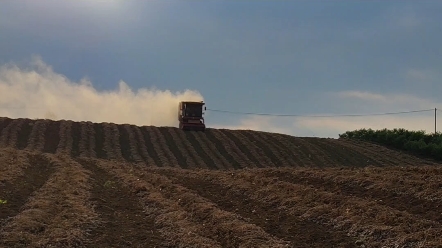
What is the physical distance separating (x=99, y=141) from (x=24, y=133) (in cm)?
589

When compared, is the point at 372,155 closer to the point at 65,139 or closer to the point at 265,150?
the point at 265,150

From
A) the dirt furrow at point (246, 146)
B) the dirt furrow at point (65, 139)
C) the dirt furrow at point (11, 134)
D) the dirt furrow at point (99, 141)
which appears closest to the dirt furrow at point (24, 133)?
the dirt furrow at point (11, 134)

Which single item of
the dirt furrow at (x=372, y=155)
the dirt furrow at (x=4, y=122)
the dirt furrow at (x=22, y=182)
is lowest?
the dirt furrow at (x=22, y=182)

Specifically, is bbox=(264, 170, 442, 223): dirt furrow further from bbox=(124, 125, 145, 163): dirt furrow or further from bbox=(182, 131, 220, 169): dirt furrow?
bbox=(124, 125, 145, 163): dirt furrow

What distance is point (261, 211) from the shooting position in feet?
39.4

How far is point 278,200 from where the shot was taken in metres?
12.9

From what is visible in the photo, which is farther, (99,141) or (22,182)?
(99,141)

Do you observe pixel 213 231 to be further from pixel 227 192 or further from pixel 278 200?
pixel 227 192

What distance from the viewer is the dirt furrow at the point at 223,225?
8.92m

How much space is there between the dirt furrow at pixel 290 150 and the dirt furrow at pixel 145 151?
964cm

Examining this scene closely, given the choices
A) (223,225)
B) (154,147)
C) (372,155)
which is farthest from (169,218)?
(372,155)

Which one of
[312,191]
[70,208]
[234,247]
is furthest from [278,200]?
[70,208]

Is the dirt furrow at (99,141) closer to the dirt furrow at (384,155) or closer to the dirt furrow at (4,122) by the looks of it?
the dirt furrow at (4,122)

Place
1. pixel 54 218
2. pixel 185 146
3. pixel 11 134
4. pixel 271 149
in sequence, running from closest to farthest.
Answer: pixel 54 218
pixel 11 134
pixel 185 146
pixel 271 149
